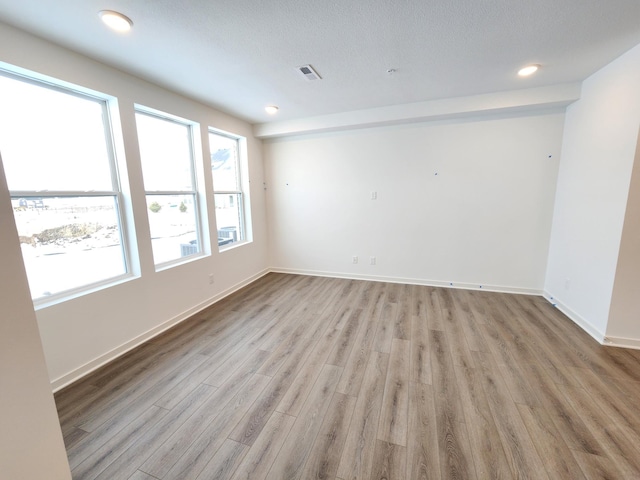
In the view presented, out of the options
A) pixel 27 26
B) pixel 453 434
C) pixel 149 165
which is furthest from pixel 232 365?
pixel 27 26

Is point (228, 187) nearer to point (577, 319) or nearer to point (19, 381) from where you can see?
point (19, 381)

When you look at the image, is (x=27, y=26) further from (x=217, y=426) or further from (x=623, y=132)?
(x=623, y=132)

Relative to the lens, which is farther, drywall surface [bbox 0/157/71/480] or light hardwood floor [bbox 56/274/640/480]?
light hardwood floor [bbox 56/274/640/480]

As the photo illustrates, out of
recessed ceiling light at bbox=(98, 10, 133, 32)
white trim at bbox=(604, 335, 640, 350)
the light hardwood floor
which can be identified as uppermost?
recessed ceiling light at bbox=(98, 10, 133, 32)

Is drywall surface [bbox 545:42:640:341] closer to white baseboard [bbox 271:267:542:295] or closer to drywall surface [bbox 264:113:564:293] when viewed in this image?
drywall surface [bbox 264:113:564:293]

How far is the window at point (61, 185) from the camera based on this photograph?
1829mm

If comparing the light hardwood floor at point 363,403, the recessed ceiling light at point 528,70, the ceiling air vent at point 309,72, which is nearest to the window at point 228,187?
the light hardwood floor at point 363,403

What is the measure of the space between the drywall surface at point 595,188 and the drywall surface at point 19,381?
4.00 m

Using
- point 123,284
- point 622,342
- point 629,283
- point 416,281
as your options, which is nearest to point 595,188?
point 629,283

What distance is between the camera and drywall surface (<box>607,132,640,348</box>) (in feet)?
7.20

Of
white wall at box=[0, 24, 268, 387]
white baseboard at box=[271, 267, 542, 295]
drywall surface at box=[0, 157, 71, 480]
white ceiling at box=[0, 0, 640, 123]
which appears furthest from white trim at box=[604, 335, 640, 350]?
white wall at box=[0, 24, 268, 387]

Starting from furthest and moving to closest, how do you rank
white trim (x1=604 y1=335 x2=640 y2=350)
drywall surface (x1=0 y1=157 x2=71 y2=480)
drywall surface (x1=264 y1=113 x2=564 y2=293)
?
drywall surface (x1=264 y1=113 x2=564 y2=293) < white trim (x1=604 y1=335 x2=640 y2=350) < drywall surface (x1=0 y1=157 x2=71 y2=480)

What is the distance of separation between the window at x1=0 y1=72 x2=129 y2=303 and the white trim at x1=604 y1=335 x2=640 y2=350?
460cm

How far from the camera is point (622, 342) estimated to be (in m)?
2.36
